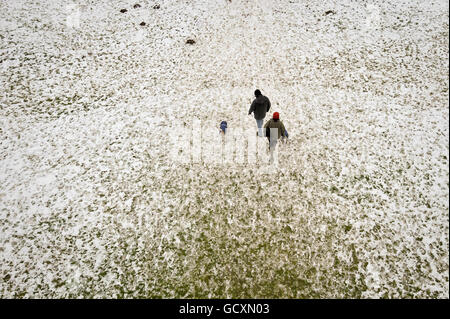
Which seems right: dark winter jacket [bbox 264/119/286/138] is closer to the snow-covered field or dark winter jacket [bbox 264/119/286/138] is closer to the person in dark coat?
the snow-covered field

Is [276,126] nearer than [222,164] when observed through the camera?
Yes

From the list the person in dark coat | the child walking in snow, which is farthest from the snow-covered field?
the child walking in snow

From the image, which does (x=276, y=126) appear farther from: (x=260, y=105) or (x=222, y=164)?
(x=222, y=164)

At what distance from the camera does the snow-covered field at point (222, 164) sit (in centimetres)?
728

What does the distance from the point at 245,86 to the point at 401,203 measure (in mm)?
9745

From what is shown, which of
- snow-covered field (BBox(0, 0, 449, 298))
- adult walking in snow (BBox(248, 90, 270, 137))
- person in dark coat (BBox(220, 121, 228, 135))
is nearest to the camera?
snow-covered field (BBox(0, 0, 449, 298))

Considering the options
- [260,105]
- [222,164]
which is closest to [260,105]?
[260,105]

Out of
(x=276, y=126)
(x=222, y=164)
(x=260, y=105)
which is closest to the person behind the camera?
(x=276, y=126)

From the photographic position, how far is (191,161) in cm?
1009

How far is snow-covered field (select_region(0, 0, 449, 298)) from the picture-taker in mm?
7277

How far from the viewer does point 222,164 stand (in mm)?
10008

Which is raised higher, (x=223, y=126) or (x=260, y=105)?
(x=260, y=105)

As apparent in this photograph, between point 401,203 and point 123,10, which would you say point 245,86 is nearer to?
point 401,203

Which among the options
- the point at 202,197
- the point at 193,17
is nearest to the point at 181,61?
the point at 193,17
